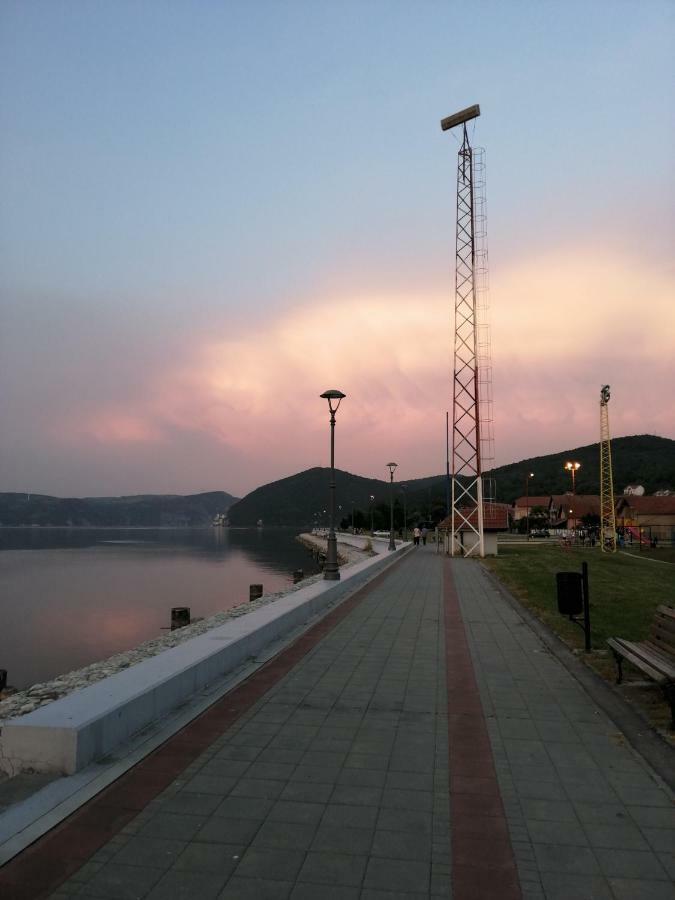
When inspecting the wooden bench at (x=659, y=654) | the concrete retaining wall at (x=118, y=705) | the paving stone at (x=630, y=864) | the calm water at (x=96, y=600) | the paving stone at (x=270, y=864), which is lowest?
the calm water at (x=96, y=600)

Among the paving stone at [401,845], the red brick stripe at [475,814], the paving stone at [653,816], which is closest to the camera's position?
the red brick stripe at [475,814]

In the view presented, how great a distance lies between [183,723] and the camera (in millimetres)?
Answer: 5672

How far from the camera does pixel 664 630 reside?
6.99m

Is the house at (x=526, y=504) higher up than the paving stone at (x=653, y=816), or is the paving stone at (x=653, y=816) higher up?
the house at (x=526, y=504)

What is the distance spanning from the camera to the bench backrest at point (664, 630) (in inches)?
264

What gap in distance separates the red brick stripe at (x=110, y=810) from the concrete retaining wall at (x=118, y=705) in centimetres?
35

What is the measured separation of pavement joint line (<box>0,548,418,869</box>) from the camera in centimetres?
367

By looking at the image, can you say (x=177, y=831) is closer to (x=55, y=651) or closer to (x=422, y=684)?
(x=422, y=684)

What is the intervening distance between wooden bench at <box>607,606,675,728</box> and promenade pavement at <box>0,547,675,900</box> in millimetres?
591

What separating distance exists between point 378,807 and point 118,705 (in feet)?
7.53

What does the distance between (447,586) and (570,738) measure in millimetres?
12416

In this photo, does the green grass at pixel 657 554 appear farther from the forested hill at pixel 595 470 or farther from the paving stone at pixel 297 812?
the forested hill at pixel 595 470

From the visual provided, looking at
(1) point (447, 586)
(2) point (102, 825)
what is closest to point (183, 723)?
(2) point (102, 825)

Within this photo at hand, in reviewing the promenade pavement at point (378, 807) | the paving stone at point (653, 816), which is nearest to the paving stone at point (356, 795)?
the promenade pavement at point (378, 807)
